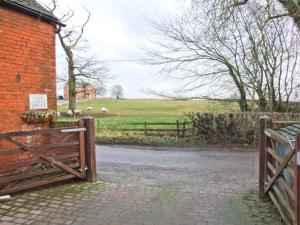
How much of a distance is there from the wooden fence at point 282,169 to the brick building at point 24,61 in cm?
482

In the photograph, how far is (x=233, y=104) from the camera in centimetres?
1463

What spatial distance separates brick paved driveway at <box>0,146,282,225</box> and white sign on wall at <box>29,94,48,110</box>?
6.73 feet

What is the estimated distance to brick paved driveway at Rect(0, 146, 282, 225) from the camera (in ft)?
15.0

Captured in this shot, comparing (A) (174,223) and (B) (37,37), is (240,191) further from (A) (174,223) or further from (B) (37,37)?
(B) (37,37)

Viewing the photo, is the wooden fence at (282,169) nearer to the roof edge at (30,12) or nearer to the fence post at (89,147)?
the fence post at (89,147)

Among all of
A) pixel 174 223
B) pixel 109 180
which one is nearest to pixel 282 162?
pixel 174 223

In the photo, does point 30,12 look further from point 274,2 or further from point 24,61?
point 274,2

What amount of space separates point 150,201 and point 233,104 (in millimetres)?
10160

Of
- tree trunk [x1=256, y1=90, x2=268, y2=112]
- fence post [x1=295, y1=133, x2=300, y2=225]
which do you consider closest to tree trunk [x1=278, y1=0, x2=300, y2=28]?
tree trunk [x1=256, y1=90, x2=268, y2=112]

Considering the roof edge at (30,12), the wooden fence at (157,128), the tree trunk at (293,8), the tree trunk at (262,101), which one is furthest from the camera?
the wooden fence at (157,128)

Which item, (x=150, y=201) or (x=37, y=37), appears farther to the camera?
(x=37, y=37)

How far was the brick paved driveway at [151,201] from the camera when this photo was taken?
459 centimetres

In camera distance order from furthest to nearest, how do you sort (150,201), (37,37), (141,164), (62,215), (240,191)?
(141,164), (37,37), (240,191), (150,201), (62,215)

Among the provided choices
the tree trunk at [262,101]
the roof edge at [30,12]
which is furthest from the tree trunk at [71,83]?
the roof edge at [30,12]
